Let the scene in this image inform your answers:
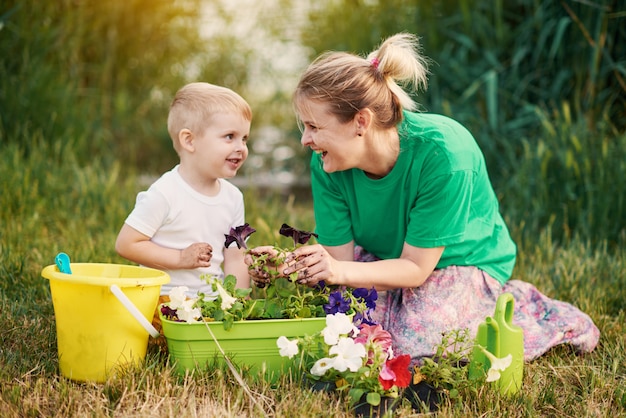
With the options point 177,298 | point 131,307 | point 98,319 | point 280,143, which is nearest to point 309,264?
point 177,298

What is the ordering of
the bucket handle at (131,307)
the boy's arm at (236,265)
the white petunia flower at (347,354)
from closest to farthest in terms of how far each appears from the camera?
the white petunia flower at (347,354) → the bucket handle at (131,307) → the boy's arm at (236,265)

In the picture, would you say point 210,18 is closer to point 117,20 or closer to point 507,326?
point 117,20

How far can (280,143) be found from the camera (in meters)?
6.56

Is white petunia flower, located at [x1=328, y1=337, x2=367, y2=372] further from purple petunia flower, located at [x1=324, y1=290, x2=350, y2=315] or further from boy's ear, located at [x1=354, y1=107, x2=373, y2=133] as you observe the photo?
boy's ear, located at [x1=354, y1=107, x2=373, y2=133]

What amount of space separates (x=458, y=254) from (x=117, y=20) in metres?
3.92

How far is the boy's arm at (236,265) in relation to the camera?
283cm

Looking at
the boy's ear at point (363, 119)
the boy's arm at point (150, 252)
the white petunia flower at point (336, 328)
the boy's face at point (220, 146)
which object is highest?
the boy's ear at point (363, 119)

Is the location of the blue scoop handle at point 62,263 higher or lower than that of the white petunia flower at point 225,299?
higher

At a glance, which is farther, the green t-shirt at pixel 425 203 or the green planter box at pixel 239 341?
the green t-shirt at pixel 425 203

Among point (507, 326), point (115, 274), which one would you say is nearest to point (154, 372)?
point (115, 274)

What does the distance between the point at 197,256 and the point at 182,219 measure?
7.6 inches

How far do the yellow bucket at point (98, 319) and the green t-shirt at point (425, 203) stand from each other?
0.82 m

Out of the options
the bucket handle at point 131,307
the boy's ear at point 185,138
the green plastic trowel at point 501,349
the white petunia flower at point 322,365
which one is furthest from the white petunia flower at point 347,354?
the boy's ear at point 185,138

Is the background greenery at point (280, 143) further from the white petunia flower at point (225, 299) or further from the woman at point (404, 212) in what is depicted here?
the woman at point (404, 212)
